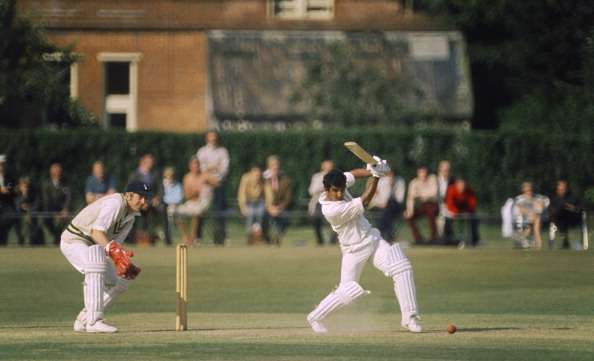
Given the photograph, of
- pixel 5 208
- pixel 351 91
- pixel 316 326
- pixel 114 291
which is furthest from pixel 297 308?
pixel 351 91

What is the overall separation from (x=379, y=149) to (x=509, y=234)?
6.23 m

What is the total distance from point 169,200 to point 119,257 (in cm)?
1503

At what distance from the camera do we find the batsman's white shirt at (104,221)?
49.2 ft

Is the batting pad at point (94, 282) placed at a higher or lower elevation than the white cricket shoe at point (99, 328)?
higher

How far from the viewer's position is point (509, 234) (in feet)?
97.7

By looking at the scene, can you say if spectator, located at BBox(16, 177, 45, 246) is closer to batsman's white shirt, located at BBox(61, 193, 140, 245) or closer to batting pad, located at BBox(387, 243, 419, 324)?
batsman's white shirt, located at BBox(61, 193, 140, 245)

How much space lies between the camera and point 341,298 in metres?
15.2

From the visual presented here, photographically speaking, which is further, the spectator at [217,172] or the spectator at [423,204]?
the spectator at [217,172]

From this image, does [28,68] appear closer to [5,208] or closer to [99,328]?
[5,208]

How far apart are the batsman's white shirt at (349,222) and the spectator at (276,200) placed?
46.8 feet

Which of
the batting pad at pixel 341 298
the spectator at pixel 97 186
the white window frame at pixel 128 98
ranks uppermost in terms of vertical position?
the white window frame at pixel 128 98

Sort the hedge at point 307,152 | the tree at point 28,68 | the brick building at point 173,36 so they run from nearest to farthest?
1. the tree at point 28,68
2. the hedge at point 307,152
3. the brick building at point 173,36

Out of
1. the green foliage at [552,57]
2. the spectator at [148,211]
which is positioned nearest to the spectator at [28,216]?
the spectator at [148,211]

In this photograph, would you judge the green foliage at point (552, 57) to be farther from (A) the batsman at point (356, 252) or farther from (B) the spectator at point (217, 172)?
(A) the batsman at point (356, 252)
